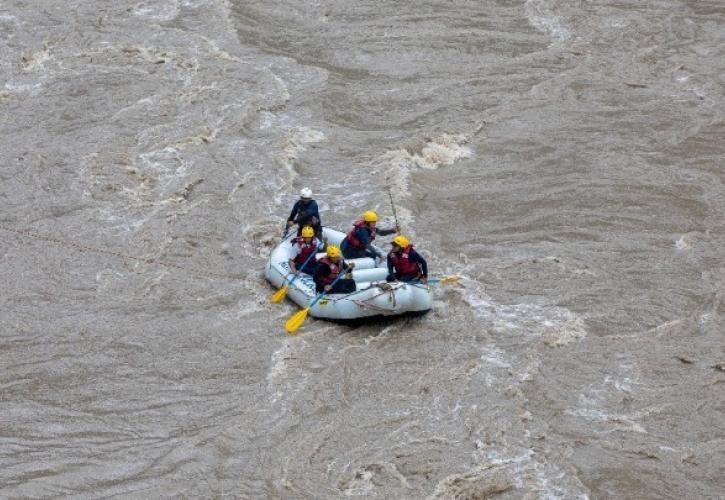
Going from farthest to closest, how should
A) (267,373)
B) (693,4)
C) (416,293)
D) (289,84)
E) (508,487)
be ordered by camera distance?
(693,4), (289,84), (416,293), (267,373), (508,487)

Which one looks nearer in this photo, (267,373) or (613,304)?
(267,373)

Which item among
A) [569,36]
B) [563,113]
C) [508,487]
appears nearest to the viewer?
[508,487]

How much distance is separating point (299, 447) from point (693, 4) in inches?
659

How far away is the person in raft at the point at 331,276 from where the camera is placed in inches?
Result: 492

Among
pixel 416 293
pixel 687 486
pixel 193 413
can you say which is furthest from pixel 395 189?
pixel 687 486

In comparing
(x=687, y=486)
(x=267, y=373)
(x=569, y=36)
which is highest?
(x=569, y=36)

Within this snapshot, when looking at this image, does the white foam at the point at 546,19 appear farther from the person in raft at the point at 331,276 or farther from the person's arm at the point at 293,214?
the person in raft at the point at 331,276

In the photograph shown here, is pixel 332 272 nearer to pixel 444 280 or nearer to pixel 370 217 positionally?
pixel 370 217

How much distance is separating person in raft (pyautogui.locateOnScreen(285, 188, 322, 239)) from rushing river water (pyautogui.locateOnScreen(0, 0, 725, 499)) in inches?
35.0

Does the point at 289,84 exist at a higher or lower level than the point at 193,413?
higher

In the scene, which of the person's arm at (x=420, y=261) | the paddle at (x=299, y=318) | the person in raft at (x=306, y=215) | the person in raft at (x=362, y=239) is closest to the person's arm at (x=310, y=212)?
the person in raft at (x=306, y=215)

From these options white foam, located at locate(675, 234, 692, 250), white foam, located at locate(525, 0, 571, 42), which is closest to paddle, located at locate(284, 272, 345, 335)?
white foam, located at locate(675, 234, 692, 250)

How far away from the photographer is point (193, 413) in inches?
428

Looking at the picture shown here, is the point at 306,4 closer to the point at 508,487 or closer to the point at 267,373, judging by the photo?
the point at 267,373
